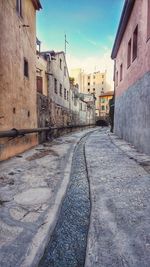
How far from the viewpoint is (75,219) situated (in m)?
2.93

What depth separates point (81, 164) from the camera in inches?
250

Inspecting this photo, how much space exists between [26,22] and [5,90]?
4.22m

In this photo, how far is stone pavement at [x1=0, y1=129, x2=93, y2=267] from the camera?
2.07m

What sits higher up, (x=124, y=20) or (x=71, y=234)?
(x=124, y=20)

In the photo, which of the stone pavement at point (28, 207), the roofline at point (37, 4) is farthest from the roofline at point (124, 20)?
the stone pavement at point (28, 207)

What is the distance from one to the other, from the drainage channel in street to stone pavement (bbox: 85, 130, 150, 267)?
0.44 ft

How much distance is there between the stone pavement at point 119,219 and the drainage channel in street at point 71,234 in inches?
5.3

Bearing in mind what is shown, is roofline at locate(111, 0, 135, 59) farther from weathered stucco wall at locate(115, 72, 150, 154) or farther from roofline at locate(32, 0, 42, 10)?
roofline at locate(32, 0, 42, 10)

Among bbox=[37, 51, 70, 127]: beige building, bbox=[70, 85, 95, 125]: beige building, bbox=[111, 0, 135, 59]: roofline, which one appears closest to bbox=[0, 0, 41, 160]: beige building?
bbox=[37, 51, 70, 127]: beige building

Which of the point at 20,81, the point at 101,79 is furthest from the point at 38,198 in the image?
the point at 101,79

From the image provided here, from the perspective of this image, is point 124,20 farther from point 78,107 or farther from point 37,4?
point 78,107

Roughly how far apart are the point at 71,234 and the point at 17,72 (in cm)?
648

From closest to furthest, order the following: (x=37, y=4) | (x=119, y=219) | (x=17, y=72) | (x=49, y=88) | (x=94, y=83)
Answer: (x=119, y=219), (x=17, y=72), (x=37, y=4), (x=49, y=88), (x=94, y=83)

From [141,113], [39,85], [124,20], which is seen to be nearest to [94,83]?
[39,85]
